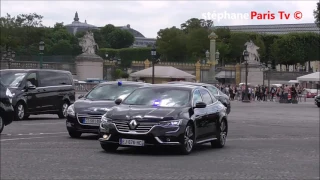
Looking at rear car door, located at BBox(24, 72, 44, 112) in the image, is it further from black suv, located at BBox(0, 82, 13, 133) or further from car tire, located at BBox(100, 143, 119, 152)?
Result: car tire, located at BBox(100, 143, 119, 152)

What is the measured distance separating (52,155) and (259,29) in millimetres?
167932

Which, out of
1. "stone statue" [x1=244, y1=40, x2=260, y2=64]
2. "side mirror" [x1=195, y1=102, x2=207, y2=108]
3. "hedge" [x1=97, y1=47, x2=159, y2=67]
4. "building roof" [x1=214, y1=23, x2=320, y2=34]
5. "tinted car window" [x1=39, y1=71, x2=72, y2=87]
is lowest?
"side mirror" [x1=195, y1=102, x2=207, y2=108]

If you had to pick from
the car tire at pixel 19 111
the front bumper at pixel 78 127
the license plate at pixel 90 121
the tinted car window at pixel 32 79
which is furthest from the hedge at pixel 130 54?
the license plate at pixel 90 121

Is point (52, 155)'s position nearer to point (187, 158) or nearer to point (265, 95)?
point (187, 158)

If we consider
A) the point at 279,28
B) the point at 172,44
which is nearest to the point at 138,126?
the point at 172,44

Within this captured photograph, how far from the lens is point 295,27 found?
170625 mm

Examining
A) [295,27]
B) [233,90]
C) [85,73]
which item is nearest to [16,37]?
[85,73]

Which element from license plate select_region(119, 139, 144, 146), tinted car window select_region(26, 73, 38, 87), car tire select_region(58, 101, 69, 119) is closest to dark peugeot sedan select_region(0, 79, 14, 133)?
license plate select_region(119, 139, 144, 146)

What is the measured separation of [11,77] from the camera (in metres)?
23.9

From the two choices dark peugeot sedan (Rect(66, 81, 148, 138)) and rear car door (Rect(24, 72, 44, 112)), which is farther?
rear car door (Rect(24, 72, 44, 112))

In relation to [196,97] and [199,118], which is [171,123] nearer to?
[199,118]

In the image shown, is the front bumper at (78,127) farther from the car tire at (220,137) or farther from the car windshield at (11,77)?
the car windshield at (11,77)

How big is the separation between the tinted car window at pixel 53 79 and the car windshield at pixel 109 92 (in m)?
6.40

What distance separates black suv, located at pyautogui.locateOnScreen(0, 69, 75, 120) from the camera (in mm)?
23469
